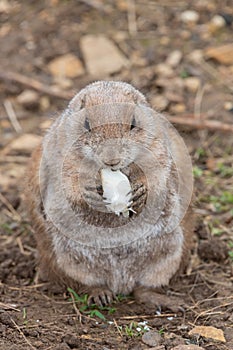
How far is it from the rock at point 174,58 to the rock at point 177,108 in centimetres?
62

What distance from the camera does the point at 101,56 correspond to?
8.40 meters

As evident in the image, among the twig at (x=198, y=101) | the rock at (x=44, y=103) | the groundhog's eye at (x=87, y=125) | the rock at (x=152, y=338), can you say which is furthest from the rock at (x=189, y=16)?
the rock at (x=152, y=338)

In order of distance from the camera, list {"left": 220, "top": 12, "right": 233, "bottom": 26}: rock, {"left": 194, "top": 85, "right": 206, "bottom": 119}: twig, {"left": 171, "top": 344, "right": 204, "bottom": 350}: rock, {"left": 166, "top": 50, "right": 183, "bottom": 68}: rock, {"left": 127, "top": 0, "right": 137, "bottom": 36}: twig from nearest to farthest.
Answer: {"left": 171, "top": 344, "right": 204, "bottom": 350}: rock < {"left": 194, "top": 85, "right": 206, "bottom": 119}: twig < {"left": 166, "top": 50, "right": 183, "bottom": 68}: rock < {"left": 220, "top": 12, "right": 233, "bottom": 26}: rock < {"left": 127, "top": 0, "right": 137, "bottom": 36}: twig

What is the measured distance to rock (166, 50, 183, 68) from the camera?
8.30 metres

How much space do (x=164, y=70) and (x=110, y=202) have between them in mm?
3679

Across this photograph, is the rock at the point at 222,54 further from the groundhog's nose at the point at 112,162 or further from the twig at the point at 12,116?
the groundhog's nose at the point at 112,162

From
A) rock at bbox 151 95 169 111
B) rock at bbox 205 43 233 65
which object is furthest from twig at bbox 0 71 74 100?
rock at bbox 205 43 233 65

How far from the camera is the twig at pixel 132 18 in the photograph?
8.79 m

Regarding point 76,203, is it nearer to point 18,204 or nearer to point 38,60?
point 18,204

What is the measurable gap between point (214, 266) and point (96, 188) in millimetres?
1378

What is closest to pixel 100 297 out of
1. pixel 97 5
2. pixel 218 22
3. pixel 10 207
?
pixel 10 207

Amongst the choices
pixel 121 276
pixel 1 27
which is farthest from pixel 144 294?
pixel 1 27

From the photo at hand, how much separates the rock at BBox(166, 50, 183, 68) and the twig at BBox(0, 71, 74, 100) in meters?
1.22

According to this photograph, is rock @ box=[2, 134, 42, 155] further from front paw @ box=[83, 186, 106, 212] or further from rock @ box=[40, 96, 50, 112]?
front paw @ box=[83, 186, 106, 212]
